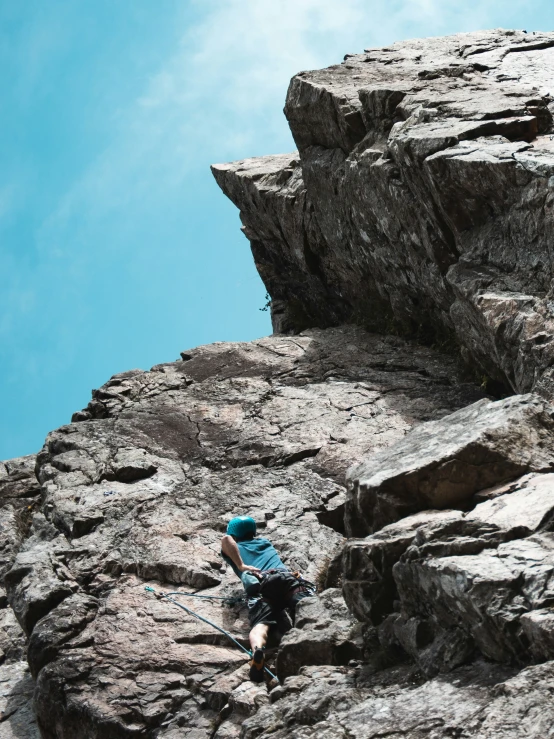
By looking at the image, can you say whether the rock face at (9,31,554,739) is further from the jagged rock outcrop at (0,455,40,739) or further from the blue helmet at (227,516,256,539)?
the blue helmet at (227,516,256,539)

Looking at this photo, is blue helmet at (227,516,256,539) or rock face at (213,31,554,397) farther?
rock face at (213,31,554,397)

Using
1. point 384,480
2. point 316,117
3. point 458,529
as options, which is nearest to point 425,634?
point 458,529

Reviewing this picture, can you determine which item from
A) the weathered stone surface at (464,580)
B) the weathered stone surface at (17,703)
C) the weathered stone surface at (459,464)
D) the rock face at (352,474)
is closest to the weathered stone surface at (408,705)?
the rock face at (352,474)

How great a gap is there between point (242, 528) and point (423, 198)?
782cm

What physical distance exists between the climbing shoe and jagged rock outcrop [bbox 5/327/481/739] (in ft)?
0.71

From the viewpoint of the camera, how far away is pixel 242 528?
12820 mm

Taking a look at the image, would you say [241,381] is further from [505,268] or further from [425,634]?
[425,634]

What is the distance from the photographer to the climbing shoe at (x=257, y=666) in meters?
10.5

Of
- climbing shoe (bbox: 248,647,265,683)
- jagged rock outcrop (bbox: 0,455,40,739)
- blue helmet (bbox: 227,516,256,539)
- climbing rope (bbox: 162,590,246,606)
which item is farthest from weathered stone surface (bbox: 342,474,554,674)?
jagged rock outcrop (bbox: 0,455,40,739)

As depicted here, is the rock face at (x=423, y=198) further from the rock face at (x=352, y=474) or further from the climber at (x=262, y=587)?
the climber at (x=262, y=587)

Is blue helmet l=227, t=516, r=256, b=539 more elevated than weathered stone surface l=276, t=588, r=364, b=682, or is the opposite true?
blue helmet l=227, t=516, r=256, b=539

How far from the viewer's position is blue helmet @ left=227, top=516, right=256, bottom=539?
42.0ft

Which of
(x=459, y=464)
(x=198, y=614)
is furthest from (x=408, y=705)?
(x=198, y=614)

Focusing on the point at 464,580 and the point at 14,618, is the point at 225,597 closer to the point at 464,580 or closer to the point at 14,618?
the point at 14,618
